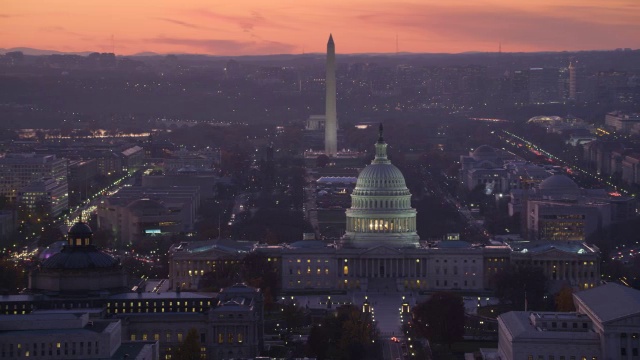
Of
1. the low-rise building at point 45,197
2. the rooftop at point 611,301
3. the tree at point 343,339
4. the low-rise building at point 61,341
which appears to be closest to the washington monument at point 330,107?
the low-rise building at point 45,197

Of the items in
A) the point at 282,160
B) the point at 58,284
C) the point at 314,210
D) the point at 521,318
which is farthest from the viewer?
the point at 282,160

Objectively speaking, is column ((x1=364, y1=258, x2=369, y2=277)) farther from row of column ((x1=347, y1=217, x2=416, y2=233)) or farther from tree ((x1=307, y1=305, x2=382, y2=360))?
tree ((x1=307, y1=305, x2=382, y2=360))

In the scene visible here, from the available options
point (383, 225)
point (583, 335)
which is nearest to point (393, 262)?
point (383, 225)

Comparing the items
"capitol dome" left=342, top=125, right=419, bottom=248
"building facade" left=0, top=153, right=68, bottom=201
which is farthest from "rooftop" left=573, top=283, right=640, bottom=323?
"building facade" left=0, top=153, right=68, bottom=201

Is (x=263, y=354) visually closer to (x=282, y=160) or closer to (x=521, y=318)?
(x=521, y=318)

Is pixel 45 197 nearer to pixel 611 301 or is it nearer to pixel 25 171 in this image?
pixel 25 171

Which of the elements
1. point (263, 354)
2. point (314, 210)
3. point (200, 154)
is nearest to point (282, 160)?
point (200, 154)
